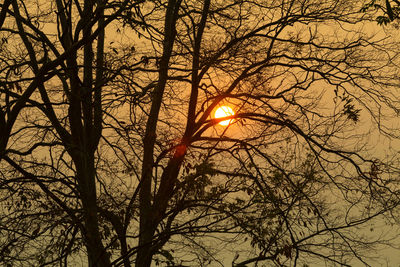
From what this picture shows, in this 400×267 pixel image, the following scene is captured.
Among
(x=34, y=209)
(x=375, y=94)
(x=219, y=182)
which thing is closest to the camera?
(x=219, y=182)

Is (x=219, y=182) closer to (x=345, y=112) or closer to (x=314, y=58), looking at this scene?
(x=345, y=112)

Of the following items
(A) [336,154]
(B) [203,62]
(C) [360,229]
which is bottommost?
(C) [360,229]

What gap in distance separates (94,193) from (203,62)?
12.6 feet

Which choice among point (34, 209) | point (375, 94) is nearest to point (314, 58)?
point (375, 94)

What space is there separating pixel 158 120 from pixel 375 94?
5172 millimetres

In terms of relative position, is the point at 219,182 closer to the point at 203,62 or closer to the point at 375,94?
the point at 203,62

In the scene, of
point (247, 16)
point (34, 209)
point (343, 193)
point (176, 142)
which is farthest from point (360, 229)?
point (34, 209)

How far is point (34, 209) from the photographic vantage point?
35.7ft

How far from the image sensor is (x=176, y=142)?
12.0 m

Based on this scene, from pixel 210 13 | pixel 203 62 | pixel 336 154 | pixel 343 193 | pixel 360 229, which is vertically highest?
pixel 210 13

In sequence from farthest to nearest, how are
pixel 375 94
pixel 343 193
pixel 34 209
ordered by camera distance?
pixel 375 94
pixel 343 193
pixel 34 209

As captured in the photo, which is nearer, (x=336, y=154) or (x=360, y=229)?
(x=360, y=229)

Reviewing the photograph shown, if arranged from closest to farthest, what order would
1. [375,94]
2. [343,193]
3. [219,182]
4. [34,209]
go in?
[219,182] < [34,209] < [343,193] < [375,94]

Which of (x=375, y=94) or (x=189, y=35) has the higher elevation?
(x=189, y=35)
